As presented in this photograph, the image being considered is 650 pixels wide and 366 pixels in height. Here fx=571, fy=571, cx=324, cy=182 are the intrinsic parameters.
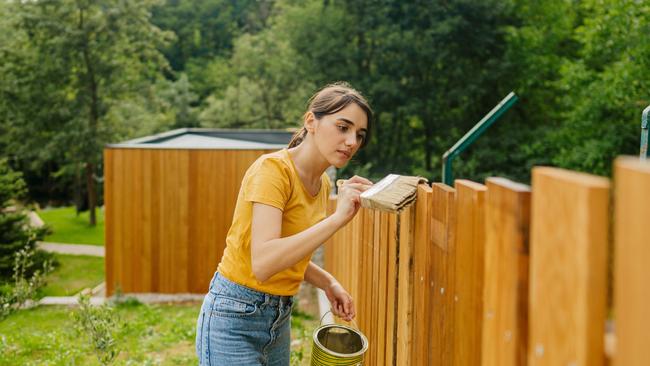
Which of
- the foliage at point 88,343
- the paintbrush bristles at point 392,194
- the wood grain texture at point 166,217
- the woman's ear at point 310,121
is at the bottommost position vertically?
the foliage at point 88,343

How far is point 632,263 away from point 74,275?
11.9 metres

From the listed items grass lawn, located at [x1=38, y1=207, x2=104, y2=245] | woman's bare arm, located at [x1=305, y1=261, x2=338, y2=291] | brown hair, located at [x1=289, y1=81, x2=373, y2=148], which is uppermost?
brown hair, located at [x1=289, y1=81, x2=373, y2=148]

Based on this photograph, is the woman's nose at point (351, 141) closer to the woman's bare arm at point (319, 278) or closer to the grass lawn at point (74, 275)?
the woman's bare arm at point (319, 278)

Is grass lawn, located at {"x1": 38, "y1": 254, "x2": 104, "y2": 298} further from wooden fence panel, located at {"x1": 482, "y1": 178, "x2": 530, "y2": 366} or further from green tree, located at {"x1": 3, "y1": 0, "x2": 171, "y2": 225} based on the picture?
wooden fence panel, located at {"x1": 482, "y1": 178, "x2": 530, "y2": 366}

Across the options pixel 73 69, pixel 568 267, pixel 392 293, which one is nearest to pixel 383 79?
pixel 73 69

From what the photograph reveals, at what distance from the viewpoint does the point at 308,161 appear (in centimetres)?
209

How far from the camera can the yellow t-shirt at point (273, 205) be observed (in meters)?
1.85

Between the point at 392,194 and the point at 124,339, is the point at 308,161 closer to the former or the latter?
the point at 392,194

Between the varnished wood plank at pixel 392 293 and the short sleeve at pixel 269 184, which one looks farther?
the varnished wood plank at pixel 392 293

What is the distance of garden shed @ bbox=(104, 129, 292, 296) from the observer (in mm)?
8312

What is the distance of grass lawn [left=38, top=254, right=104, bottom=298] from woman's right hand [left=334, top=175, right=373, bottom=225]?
818 centimetres

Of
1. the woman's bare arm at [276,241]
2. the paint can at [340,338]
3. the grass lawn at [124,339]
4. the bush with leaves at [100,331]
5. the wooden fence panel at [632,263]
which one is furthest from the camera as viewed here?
the grass lawn at [124,339]

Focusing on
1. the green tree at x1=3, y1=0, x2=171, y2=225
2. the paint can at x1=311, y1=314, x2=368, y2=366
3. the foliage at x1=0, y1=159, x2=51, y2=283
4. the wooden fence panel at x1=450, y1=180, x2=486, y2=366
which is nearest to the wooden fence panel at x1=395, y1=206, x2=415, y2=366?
the paint can at x1=311, y1=314, x2=368, y2=366

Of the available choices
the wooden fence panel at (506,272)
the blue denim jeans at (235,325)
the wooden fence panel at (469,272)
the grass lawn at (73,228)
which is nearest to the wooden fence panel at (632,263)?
the wooden fence panel at (506,272)
